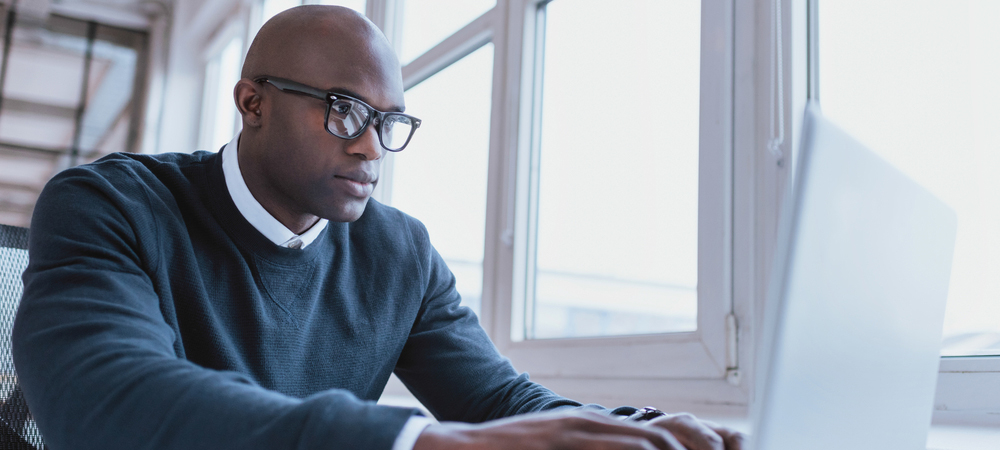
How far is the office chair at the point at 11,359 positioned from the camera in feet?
3.48

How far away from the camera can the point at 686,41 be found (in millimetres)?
1487

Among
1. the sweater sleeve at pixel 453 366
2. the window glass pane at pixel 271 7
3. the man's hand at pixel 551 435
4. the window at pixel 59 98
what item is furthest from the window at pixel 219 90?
the man's hand at pixel 551 435

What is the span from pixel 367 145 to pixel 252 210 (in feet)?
0.61

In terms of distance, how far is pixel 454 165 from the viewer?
221cm

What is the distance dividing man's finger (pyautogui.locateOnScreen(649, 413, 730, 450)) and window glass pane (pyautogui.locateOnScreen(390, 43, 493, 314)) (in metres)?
1.25

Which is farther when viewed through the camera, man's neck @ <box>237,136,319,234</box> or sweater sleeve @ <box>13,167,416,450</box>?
man's neck @ <box>237,136,319,234</box>

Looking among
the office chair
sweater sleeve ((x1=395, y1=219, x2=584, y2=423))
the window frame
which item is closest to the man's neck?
sweater sleeve ((x1=395, y1=219, x2=584, y2=423))

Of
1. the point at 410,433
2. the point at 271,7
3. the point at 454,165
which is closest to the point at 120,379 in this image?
the point at 410,433

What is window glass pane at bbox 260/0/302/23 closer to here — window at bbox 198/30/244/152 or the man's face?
window at bbox 198/30/244/152

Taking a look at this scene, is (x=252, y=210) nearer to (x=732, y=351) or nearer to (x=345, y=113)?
(x=345, y=113)

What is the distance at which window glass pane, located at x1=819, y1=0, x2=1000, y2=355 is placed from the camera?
1.06 meters

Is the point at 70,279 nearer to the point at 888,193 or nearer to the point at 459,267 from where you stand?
the point at 888,193

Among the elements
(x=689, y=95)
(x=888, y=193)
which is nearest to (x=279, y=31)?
(x=689, y=95)

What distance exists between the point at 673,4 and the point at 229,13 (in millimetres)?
3036
